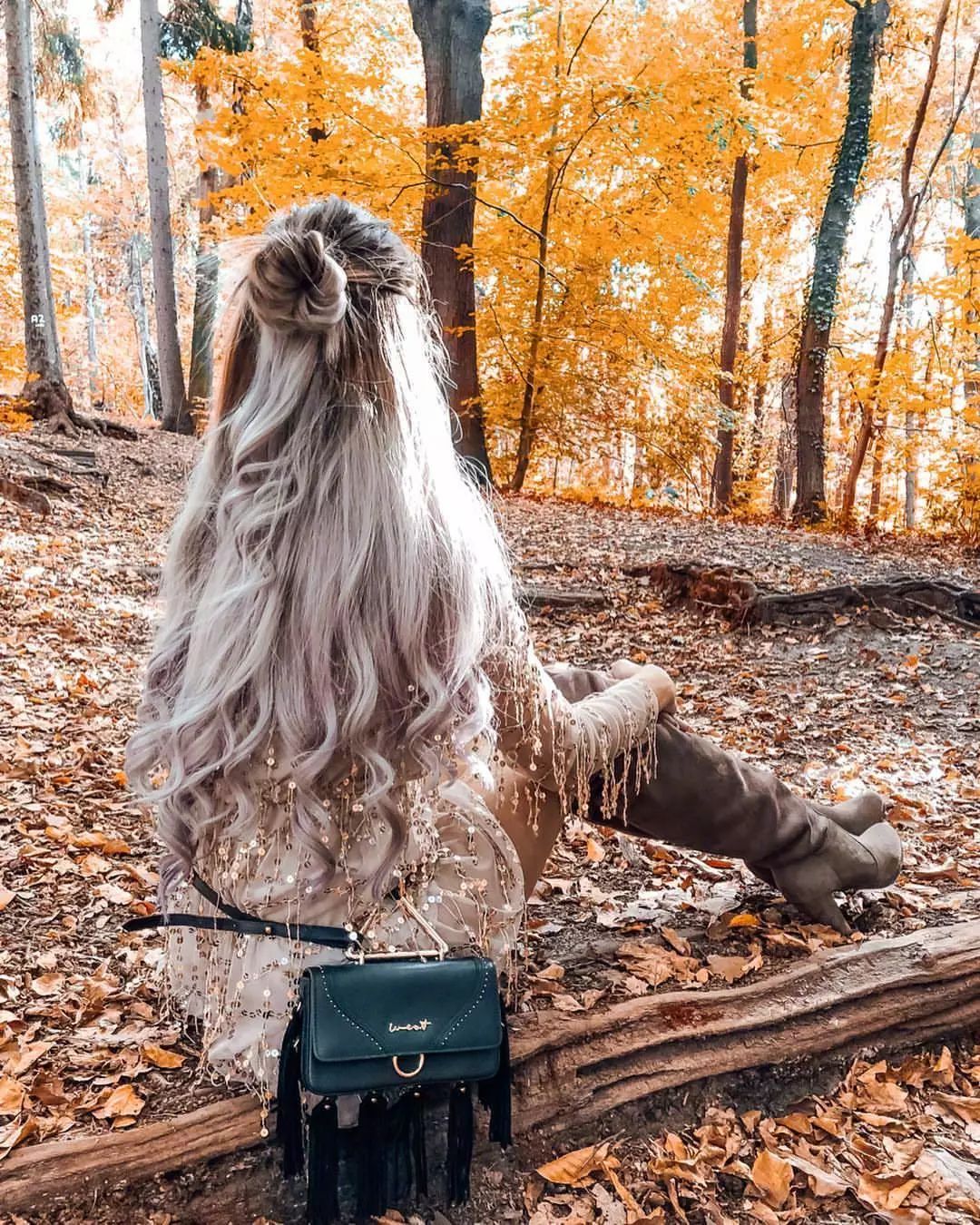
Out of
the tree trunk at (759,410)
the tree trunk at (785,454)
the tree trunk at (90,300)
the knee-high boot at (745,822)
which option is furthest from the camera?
the tree trunk at (90,300)

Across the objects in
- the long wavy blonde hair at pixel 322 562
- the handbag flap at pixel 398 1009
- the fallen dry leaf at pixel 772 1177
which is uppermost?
the long wavy blonde hair at pixel 322 562

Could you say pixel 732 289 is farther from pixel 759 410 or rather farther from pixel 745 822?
pixel 745 822

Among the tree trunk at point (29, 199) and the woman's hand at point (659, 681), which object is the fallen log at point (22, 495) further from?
the woman's hand at point (659, 681)

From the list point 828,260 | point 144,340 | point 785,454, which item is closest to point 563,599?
point 828,260

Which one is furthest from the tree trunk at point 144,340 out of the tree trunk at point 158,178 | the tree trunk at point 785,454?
the tree trunk at point 785,454

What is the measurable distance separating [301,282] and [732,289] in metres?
11.1

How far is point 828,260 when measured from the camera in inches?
362

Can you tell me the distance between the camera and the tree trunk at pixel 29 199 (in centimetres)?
863

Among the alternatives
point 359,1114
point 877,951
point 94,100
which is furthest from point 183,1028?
point 94,100

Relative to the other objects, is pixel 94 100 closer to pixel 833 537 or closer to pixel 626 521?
pixel 626 521

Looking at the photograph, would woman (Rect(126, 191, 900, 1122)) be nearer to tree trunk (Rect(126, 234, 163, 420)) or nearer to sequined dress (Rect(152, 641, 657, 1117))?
sequined dress (Rect(152, 641, 657, 1117))

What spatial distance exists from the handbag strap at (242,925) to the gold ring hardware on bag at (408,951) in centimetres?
2

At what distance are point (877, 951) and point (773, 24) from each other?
12.1 m

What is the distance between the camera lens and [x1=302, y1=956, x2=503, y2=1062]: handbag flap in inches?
51.3
